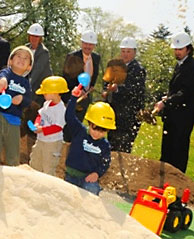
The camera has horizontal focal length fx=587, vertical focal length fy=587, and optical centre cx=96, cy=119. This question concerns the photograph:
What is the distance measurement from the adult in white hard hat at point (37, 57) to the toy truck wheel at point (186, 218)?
3.19m

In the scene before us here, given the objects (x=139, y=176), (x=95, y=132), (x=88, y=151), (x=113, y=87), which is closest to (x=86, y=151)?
(x=88, y=151)

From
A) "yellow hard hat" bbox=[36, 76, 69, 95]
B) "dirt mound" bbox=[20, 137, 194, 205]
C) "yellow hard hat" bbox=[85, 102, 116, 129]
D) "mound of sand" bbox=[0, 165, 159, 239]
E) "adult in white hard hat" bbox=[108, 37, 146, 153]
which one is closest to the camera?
"mound of sand" bbox=[0, 165, 159, 239]

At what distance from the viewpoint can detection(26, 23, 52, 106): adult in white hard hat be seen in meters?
7.77

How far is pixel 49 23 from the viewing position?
28.2 metres

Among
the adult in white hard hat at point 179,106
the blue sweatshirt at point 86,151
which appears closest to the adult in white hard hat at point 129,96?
the adult in white hard hat at point 179,106

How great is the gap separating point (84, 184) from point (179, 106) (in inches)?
118

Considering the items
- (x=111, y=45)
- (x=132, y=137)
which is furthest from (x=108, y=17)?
(x=132, y=137)

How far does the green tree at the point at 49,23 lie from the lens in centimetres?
2783

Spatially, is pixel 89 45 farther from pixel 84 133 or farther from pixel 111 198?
pixel 84 133

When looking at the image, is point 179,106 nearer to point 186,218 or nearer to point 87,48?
point 87,48

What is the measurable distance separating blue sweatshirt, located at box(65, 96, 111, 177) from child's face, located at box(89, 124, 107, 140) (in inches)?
1.5

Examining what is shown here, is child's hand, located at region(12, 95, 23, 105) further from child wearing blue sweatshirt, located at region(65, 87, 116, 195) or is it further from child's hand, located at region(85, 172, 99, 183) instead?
child's hand, located at region(85, 172, 99, 183)

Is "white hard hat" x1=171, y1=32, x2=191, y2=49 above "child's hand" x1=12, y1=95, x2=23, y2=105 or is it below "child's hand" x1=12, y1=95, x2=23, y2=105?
above

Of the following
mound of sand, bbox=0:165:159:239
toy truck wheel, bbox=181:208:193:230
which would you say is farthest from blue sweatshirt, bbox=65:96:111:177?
mound of sand, bbox=0:165:159:239
